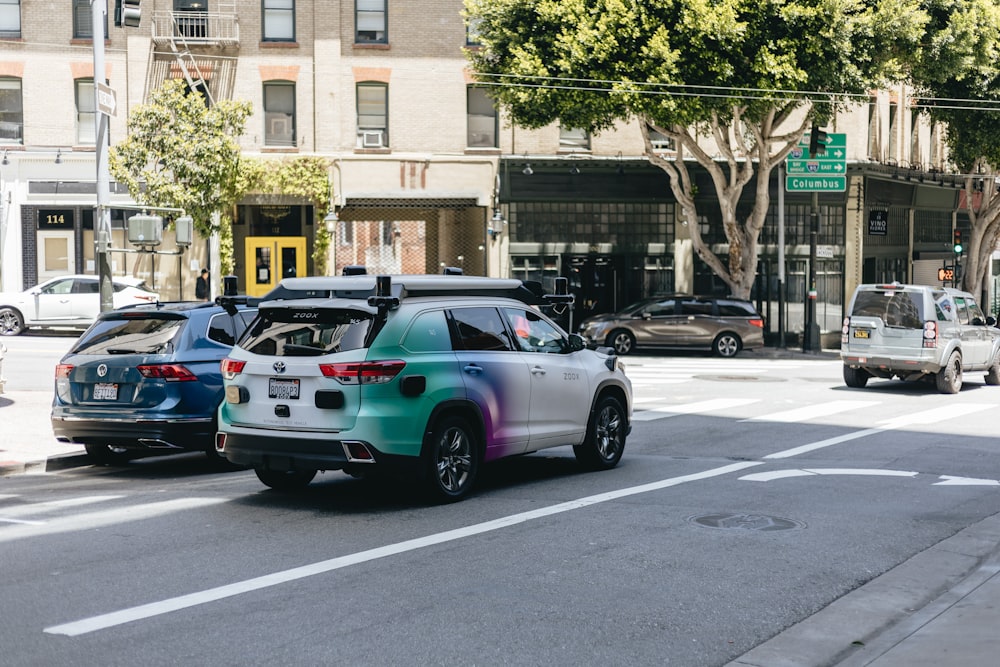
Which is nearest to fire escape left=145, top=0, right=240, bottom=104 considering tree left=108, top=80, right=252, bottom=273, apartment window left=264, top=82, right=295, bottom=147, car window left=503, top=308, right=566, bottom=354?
apartment window left=264, top=82, right=295, bottom=147

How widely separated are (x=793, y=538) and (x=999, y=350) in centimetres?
1636

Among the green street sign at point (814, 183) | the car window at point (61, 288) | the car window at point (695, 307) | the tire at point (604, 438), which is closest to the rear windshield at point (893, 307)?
the car window at point (695, 307)

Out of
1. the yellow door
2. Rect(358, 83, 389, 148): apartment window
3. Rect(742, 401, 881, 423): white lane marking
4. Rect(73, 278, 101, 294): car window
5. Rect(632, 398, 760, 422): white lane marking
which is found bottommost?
Rect(632, 398, 760, 422): white lane marking

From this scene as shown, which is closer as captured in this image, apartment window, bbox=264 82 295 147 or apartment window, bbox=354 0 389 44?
apartment window, bbox=264 82 295 147

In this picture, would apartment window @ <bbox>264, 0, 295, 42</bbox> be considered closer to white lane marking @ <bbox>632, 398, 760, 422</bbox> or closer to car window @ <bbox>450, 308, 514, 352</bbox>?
white lane marking @ <bbox>632, 398, 760, 422</bbox>

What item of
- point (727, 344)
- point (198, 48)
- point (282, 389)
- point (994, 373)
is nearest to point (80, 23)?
point (198, 48)

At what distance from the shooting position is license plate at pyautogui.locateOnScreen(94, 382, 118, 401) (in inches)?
461

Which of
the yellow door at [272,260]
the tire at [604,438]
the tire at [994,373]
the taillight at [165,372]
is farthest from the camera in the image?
the yellow door at [272,260]

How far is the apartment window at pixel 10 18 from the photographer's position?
34656 mm

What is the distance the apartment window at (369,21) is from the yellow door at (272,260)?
6452mm

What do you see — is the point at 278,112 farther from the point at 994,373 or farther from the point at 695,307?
the point at 994,373

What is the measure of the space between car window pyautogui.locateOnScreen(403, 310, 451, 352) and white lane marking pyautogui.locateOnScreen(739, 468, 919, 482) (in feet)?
11.6

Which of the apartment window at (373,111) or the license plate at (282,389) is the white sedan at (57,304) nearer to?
the apartment window at (373,111)

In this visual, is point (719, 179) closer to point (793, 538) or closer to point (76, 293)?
point (76, 293)
